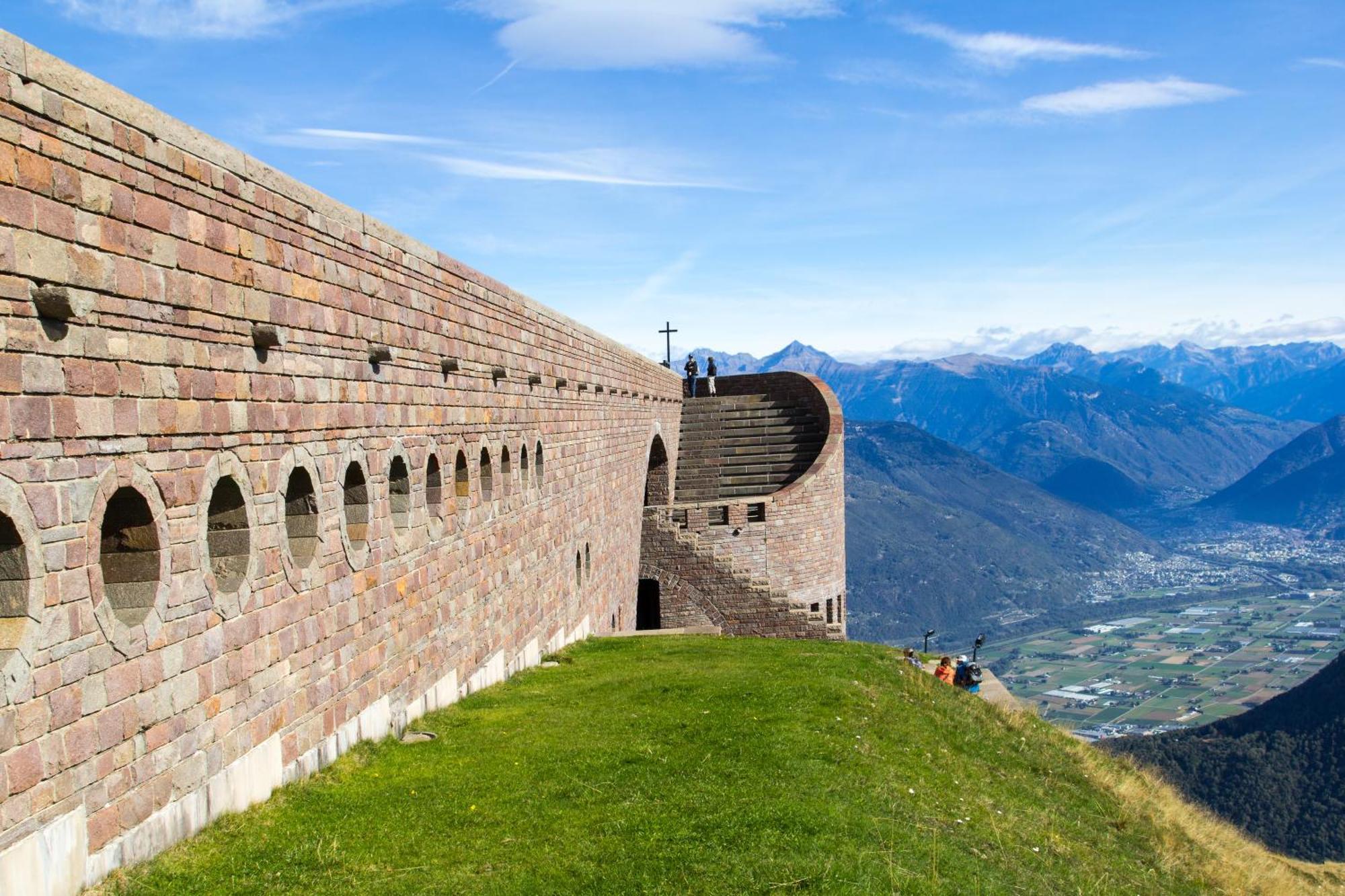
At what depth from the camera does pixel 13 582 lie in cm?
532

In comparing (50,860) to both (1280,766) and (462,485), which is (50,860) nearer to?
(462,485)

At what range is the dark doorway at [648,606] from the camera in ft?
81.9

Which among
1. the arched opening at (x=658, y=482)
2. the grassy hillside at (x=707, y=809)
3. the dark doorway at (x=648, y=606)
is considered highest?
the arched opening at (x=658, y=482)

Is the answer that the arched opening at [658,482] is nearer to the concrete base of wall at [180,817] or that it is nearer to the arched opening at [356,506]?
the concrete base of wall at [180,817]

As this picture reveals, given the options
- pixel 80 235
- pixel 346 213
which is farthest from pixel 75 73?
pixel 346 213

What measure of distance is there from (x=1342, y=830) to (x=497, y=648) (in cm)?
5443

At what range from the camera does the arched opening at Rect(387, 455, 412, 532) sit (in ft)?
34.4

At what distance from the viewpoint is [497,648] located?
1359cm

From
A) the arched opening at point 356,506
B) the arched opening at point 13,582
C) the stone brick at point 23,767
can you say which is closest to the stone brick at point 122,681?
the stone brick at point 23,767

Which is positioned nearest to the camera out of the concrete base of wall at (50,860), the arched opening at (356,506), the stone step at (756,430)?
the concrete base of wall at (50,860)

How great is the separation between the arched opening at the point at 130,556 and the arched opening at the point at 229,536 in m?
0.90

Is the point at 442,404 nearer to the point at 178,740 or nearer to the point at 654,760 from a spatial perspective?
the point at 654,760

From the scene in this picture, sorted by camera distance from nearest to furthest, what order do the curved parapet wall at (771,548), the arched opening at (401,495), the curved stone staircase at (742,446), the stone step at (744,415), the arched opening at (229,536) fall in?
the arched opening at (229,536) < the arched opening at (401,495) < the curved parapet wall at (771,548) < the curved stone staircase at (742,446) < the stone step at (744,415)

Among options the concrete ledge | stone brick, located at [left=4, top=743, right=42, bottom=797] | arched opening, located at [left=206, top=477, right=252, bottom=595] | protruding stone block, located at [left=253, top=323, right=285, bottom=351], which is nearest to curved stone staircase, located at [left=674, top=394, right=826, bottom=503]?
the concrete ledge
